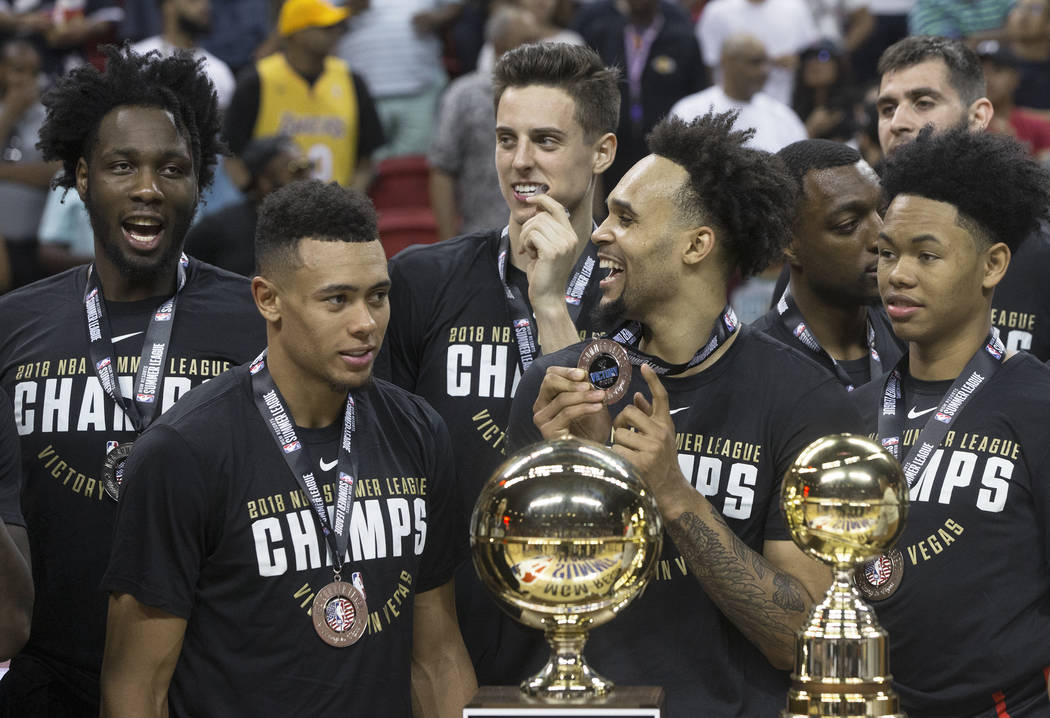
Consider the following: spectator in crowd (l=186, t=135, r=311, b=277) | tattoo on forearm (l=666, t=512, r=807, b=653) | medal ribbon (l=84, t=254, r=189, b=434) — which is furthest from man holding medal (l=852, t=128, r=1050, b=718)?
spectator in crowd (l=186, t=135, r=311, b=277)

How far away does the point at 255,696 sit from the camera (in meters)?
3.87

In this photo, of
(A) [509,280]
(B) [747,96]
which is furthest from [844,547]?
(B) [747,96]

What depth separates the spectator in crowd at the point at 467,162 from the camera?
916 cm

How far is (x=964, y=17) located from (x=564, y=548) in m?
9.22

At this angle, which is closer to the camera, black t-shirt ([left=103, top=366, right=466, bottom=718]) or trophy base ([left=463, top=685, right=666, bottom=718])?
trophy base ([left=463, top=685, right=666, bottom=718])

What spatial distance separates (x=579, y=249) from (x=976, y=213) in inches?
49.0

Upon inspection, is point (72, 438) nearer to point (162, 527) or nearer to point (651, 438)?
point (162, 527)

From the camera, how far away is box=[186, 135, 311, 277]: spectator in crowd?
25.8 feet

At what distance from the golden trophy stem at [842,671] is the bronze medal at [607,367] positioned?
83 cm

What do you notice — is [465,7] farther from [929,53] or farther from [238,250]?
[929,53]

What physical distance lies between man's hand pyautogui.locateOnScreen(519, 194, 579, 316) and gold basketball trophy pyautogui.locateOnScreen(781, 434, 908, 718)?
1742 millimetres

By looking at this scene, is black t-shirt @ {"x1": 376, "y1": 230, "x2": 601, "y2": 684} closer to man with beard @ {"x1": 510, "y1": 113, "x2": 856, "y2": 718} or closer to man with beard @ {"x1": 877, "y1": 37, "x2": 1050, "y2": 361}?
man with beard @ {"x1": 510, "y1": 113, "x2": 856, "y2": 718}

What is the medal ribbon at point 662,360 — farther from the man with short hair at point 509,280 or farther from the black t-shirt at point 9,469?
the black t-shirt at point 9,469

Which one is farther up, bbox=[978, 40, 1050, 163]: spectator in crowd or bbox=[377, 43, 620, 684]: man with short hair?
bbox=[978, 40, 1050, 163]: spectator in crowd
